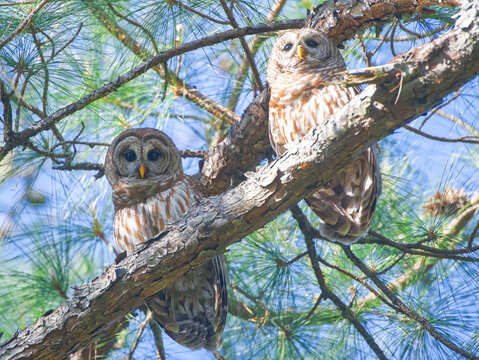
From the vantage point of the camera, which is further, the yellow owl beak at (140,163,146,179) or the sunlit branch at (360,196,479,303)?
the sunlit branch at (360,196,479,303)

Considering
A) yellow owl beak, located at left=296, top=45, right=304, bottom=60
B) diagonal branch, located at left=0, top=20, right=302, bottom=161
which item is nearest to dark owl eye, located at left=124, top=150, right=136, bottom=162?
diagonal branch, located at left=0, top=20, right=302, bottom=161

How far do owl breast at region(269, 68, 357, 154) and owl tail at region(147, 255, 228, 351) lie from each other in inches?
34.5

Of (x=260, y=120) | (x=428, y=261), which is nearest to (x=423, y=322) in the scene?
(x=428, y=261)

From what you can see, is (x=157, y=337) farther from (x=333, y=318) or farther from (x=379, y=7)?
(x=379, y=7)

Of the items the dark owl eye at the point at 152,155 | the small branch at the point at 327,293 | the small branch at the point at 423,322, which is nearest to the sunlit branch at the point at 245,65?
the dark owl eye at the point at 152,155

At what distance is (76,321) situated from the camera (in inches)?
98.1

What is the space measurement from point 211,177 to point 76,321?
4.24 feet

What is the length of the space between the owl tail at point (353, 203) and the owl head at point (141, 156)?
3.46 ft

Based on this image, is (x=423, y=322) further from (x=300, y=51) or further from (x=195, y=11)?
(x=195, y=11)

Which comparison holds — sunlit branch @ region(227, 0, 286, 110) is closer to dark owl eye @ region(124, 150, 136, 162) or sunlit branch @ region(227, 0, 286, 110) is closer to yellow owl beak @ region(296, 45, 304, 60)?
yellow owl beak @ region(296, 45, 304, 60)

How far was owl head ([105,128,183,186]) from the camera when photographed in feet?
11.5

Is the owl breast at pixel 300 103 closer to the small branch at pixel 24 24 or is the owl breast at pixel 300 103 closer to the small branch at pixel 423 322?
the small branch at pixel 423 322

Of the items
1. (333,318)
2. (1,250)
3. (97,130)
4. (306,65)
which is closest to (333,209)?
(306,65)

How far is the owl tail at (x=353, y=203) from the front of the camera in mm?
2871
